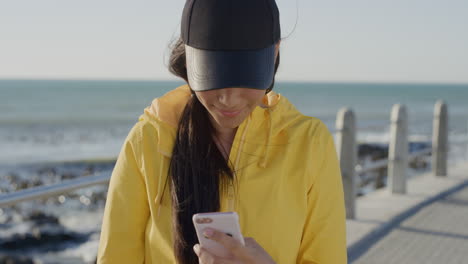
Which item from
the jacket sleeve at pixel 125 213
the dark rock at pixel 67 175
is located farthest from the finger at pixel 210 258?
the dark rock at pixel 67 175

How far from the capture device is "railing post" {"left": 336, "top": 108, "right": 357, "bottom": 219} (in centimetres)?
550

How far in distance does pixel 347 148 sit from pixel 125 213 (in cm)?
424

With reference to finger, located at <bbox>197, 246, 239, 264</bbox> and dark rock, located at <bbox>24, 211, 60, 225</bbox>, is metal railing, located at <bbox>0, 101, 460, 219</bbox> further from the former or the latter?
dark rock, located at <bbox>24, 211, 60, 225</bbox>

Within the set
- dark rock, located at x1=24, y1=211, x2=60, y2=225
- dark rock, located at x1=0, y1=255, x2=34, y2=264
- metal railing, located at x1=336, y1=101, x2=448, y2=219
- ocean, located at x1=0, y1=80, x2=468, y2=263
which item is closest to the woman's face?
ocean, located at x1=0, y1=80, x2=468, y2=263

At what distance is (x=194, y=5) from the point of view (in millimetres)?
1359

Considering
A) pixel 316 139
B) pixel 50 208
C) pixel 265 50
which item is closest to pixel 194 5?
pixel 265 50

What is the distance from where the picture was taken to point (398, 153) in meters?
6.86

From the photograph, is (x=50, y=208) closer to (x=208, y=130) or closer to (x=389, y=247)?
(x=389, y=247)

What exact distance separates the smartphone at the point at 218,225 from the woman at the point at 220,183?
4.7 inches

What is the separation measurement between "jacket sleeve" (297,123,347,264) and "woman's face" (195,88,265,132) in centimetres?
23

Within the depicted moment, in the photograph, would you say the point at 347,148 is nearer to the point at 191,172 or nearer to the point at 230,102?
the point at 191,172

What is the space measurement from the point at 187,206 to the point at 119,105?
5782 centimetres

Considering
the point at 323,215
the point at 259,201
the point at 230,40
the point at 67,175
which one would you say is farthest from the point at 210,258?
the point at 67,175

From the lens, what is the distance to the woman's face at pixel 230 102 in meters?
1.41
